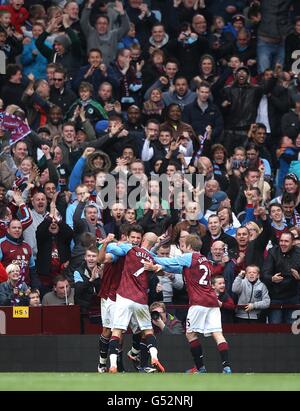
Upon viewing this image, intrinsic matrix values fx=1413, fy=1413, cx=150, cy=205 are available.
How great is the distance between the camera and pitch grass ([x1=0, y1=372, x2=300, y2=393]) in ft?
49.7

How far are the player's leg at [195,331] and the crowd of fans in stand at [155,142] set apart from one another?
1.52 meters

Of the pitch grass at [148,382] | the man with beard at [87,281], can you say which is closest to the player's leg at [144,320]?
the pitch grass at [148,382]

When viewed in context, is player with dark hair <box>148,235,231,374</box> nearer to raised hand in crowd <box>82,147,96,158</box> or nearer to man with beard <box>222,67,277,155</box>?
raised hand in crowd <box>82,147,96,158</box>

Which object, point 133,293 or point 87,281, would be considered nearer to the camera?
point 133,293

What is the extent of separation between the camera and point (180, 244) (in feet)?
70.2

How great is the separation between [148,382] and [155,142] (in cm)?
827

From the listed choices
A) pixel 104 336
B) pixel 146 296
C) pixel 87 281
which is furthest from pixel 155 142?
pixel 104 336

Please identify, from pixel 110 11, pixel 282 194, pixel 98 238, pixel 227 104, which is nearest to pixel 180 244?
pixel 98 238

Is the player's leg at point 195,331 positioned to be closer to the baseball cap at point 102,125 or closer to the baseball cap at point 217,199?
the baseball cap at point 217,199

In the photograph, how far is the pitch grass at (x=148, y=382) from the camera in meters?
15.1

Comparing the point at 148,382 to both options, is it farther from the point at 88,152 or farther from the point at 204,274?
the point at 88,152

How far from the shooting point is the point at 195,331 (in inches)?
753

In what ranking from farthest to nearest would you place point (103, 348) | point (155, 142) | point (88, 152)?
point (155, 142) → point (88, 152) → point (103, 348)

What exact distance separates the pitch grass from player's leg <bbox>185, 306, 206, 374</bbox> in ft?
3.48
